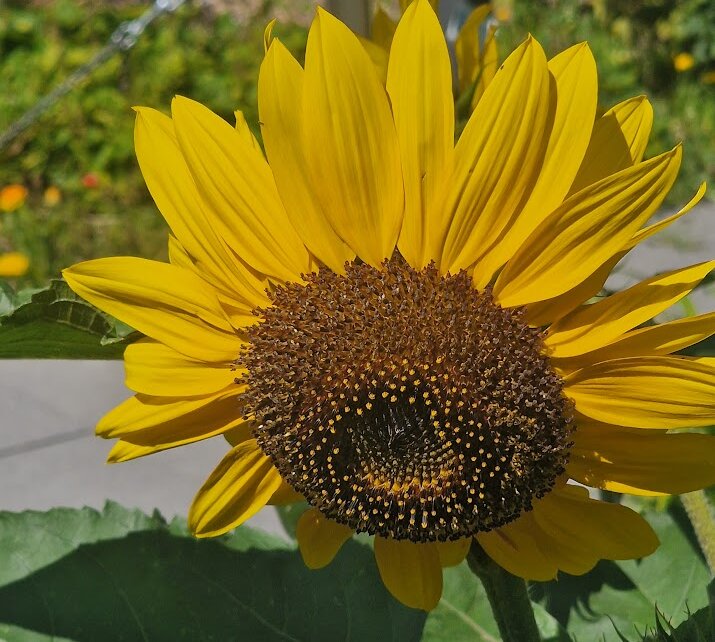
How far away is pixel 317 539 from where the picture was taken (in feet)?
2.44

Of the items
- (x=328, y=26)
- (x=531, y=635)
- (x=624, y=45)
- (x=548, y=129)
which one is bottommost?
(x=531, y=635)

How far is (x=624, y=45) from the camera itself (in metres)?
4.49

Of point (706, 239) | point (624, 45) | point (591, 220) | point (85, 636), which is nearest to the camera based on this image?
point (591, 220)

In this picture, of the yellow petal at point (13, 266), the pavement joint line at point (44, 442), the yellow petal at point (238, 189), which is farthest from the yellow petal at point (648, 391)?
the yellow petal at point (13, 266)

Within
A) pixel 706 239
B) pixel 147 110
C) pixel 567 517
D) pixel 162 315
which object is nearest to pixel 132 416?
pixel 162 315

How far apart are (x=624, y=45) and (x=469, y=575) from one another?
13.2 ft

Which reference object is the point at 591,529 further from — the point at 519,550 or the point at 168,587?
the point at 168,587

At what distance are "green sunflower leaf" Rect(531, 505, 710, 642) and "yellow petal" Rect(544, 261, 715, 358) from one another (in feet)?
1.27

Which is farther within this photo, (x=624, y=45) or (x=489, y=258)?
(x=624, y=45)

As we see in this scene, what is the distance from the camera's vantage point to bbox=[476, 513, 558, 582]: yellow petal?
684 millimetres

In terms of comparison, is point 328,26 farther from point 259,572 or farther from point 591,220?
point 259,572

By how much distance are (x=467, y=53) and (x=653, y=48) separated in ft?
12.9

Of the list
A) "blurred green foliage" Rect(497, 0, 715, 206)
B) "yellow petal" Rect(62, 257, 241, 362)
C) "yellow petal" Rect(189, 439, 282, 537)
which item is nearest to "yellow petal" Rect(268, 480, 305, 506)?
"yellow petal" Rect(189, 439, 282, 537)

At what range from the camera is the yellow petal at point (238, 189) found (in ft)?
A: 2.12
